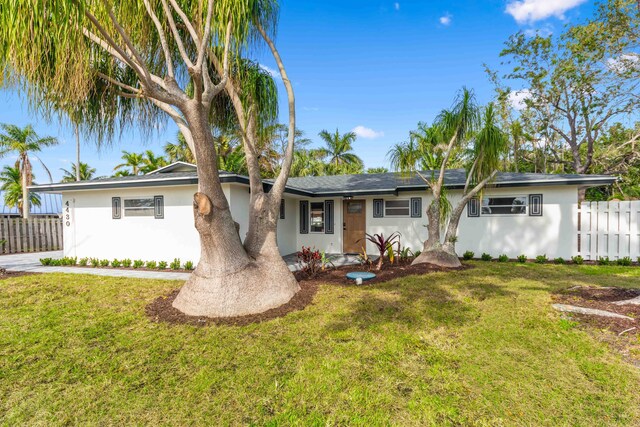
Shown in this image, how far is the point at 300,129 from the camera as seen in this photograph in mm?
24047

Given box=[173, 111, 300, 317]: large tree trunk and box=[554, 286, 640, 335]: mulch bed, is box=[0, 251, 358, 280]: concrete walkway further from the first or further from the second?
box=[554, 286, 640, 335]: mulch bed

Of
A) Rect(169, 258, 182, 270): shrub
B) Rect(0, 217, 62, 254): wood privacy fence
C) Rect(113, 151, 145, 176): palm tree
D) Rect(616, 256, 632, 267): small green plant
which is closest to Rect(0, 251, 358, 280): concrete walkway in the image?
Rect(169, 258, 182, 270): shrub

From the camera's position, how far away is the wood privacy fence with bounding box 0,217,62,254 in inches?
491

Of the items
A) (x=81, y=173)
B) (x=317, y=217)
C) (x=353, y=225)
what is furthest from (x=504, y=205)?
(x=81, y=173)

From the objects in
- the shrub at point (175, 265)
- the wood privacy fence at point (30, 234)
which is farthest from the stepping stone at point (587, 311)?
the wood privacy fence at point (30, 234)

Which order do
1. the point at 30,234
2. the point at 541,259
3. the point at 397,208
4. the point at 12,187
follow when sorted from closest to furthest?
the point at 541,259 < the point at 397,208 < the point at 30,234 < the point at 12,187

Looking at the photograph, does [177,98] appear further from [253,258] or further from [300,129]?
[300,129]

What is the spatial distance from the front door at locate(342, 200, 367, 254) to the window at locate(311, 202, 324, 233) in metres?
0.91

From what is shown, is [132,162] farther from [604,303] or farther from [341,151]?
[604,303]

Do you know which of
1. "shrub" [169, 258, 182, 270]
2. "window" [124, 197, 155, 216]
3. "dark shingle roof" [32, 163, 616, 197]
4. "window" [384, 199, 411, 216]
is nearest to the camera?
"dark shingle roof" [32, 163, 616, 197]

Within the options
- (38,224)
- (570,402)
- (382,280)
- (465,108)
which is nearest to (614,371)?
(570,402)

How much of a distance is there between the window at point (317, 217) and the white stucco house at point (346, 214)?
1.47 feet

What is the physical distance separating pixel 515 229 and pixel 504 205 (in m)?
0.88

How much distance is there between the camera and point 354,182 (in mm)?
12844
